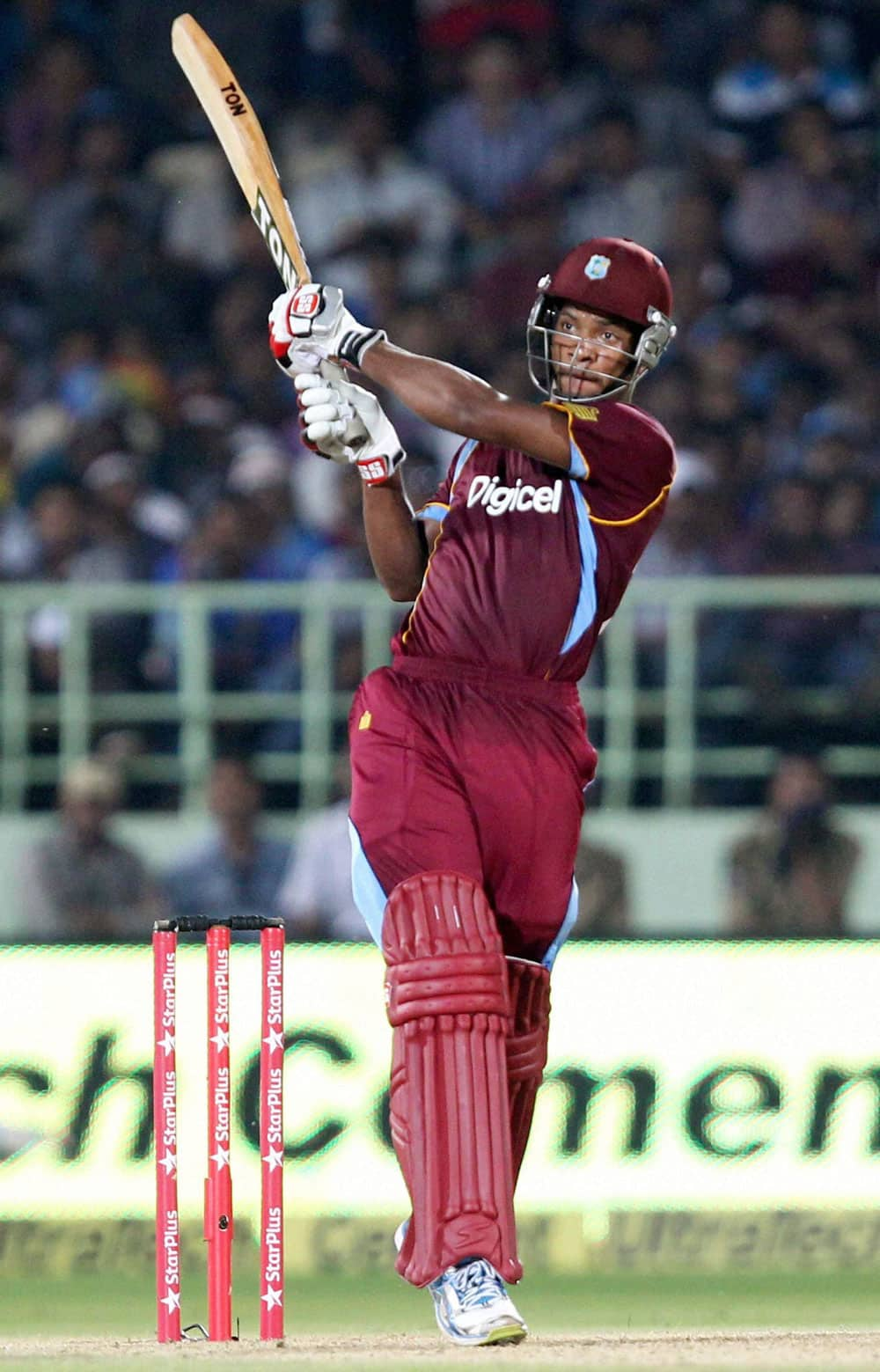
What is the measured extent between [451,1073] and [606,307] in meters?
1.36

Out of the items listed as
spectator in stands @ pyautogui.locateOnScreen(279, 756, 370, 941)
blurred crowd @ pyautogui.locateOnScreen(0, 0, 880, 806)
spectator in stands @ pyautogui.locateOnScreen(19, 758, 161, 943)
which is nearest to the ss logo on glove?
spectator in stands @ pyautogui.locateOnScreen(279, 756, 370, 941)

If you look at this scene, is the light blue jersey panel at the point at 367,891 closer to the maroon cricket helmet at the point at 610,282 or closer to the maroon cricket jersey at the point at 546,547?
the maroon cricket jersey at the point at 546,547

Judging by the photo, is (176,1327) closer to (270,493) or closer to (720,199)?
(270,493)

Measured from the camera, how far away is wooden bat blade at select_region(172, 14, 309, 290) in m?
4.43

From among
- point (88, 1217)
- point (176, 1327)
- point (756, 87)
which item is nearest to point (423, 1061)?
point (176, 1327)

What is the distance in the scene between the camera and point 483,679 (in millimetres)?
4094

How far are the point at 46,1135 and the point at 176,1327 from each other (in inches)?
62.8

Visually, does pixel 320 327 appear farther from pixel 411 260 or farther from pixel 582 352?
pixel 411 260

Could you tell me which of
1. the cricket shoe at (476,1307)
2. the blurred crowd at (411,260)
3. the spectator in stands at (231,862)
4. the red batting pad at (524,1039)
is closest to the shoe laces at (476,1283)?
the cricket shoe at (476,1307)

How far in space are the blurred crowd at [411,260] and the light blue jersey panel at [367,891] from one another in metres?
3.64

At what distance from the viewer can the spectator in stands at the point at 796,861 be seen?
720 cm

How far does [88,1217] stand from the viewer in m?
5.48

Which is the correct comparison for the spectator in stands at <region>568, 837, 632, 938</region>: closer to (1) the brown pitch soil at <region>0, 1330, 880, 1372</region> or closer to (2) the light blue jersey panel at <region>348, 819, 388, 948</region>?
(1) the brown pitch soil at <region>0, 1330, 880, 1372</region>

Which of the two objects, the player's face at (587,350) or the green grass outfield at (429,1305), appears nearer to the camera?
the player's face at (587,350)
